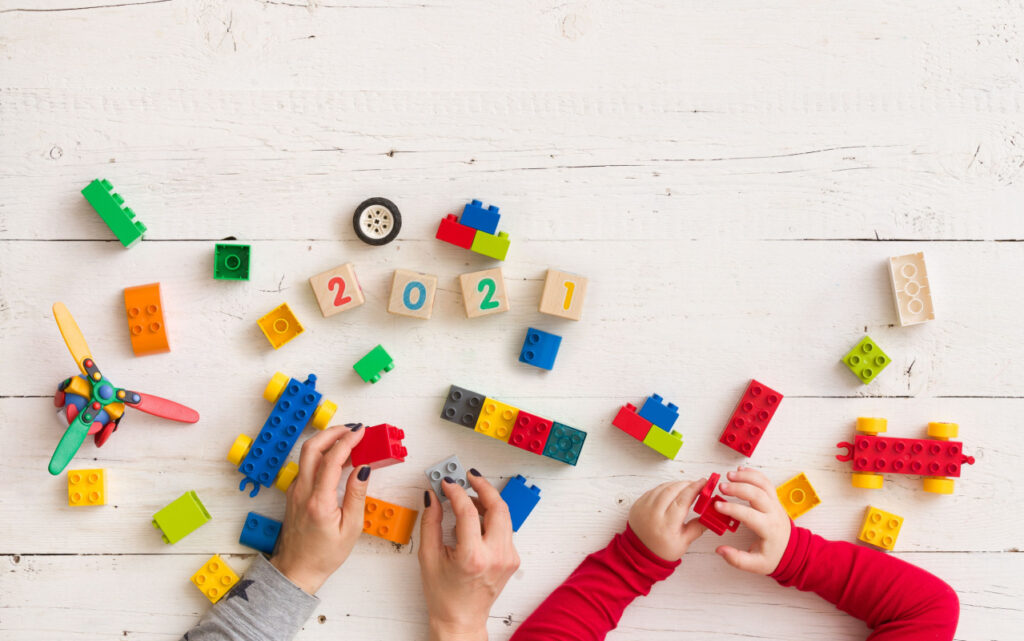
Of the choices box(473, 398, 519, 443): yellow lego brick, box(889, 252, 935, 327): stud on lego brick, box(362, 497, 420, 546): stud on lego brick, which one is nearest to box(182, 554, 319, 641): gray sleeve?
box(362, 497, 420, 546): stud on lego brick

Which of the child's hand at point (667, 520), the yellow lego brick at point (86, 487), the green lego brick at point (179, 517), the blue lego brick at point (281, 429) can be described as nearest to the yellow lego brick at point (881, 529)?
the child's hand at point (667, 520)

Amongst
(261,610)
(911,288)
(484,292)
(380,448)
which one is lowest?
(261,610)

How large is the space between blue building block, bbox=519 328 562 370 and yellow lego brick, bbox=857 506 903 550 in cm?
49

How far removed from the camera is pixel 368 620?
101 centimetres

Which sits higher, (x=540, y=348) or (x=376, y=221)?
(x=376, y=221)

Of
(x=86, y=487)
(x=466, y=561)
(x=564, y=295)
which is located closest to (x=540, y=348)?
(x=564, y=295)

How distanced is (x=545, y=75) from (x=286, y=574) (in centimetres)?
75

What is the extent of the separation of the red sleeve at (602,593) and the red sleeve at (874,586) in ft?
0.56

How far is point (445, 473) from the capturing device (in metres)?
0.98

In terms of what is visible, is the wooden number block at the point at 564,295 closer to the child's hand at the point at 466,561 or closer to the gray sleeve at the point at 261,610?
the child's hand at the point at 466,561

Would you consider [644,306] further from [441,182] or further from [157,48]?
[157,48]

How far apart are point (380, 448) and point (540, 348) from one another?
0.81ft

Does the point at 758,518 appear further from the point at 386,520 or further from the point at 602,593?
the point at 386,520

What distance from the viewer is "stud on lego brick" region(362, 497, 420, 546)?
3.24ft
